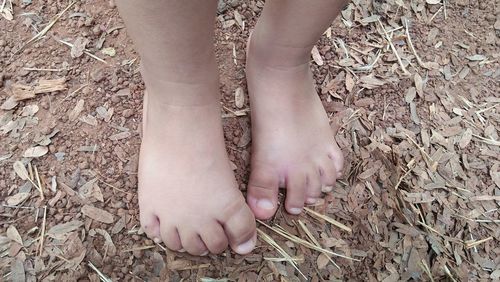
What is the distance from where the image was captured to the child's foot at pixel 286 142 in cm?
95

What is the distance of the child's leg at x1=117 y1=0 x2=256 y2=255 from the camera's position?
2.64 ft

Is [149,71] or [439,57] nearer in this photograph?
[149,71]

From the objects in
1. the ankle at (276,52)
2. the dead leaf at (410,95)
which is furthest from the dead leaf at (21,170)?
the dead leaf at (410,95)

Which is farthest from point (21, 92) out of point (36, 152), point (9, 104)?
point (36, 152)

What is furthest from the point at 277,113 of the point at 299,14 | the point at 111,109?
the point at 111,109

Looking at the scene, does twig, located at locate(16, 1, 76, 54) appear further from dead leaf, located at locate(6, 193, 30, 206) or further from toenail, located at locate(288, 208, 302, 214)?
toenail, located at locate(288, 208, 302, 214)

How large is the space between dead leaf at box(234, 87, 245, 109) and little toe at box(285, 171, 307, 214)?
0.20m

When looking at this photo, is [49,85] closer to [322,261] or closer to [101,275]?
[101,275]

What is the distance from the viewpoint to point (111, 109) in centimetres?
104

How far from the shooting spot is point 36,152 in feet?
3.19

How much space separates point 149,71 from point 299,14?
0.78ft

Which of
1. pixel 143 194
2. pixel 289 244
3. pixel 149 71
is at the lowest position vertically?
pixel 289 244

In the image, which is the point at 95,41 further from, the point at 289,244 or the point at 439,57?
the point at 439,57

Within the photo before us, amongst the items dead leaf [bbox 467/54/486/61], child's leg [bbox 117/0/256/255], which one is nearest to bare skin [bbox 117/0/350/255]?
child's leg [bbox 117/0/256/255]
